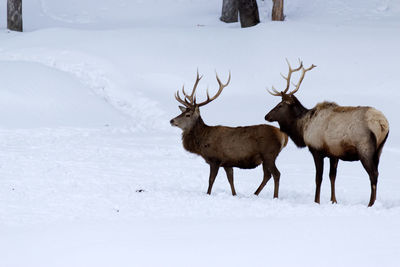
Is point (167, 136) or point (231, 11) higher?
point (231, 11)

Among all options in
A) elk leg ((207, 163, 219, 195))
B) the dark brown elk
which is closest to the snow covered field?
elk leg ((207, 163, 219, 195))

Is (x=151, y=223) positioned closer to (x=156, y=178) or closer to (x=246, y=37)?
(x=156, y=178)

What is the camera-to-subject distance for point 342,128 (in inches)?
393

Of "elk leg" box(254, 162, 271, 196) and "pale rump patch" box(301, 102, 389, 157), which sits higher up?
"pale rump patch" box(301, 102, 389, 157)

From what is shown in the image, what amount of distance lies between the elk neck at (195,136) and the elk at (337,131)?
3.17 feet

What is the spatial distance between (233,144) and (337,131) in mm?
1545

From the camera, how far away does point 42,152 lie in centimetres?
1442

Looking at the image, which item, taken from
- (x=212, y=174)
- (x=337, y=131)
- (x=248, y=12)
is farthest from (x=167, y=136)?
(x=248, y=12)

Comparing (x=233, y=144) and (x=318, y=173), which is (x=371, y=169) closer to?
(x=318, y=173)

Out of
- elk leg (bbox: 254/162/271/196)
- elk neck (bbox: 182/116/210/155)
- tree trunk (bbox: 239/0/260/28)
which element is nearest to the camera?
elk leg (bbox: 254/162/271/196)

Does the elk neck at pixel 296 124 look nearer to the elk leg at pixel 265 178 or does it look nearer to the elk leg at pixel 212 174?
the elk leg at pixel 265 178

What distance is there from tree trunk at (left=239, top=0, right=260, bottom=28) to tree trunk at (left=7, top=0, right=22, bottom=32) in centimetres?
693

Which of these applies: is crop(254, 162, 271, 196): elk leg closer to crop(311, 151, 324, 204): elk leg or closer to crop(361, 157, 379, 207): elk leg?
crop(311, 151, 324, 204): elk leg

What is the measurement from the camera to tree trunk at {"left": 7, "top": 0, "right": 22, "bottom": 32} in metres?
25.0
